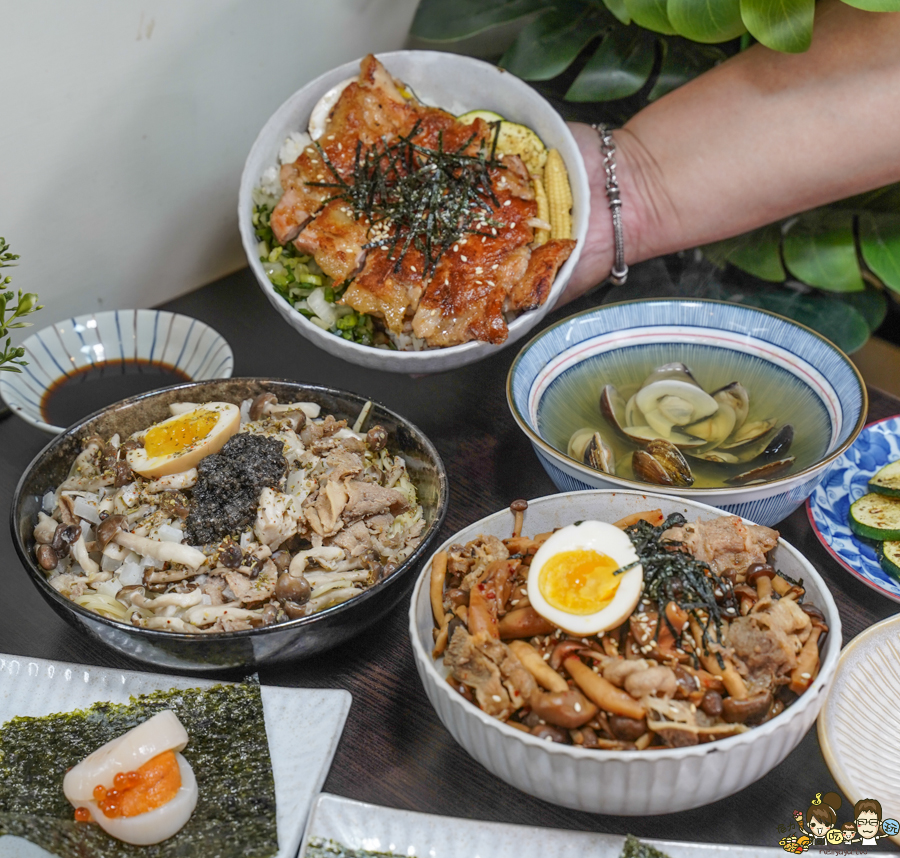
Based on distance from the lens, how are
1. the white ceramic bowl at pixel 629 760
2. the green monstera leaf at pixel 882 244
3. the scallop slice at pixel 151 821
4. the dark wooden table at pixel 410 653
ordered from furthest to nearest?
the green monstera leaf at pixel 882 244 → the dark wooden table at pixel 410 653 → the scallop slice at pixel 151 821 → the white ceramic bowl at pixel 629 760

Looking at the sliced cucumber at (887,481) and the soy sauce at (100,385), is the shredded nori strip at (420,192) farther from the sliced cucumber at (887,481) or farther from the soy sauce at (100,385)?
the sliced cucumber at (887,481)

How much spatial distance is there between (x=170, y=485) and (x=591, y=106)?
6.85 feet

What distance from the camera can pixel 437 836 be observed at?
1190 millimetres

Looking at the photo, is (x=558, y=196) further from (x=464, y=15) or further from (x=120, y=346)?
(x=120, y=346)

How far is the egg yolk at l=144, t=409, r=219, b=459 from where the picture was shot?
1.65 meters

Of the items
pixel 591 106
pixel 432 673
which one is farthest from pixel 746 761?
pixel 591 106

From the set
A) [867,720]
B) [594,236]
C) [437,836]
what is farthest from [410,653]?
[594,236]

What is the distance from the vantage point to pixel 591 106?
2914 mm

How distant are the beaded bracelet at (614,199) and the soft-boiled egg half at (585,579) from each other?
121cm

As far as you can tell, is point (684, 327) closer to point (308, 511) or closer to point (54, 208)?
point (308, 511)

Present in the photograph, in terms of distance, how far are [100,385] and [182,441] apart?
0.59 meters

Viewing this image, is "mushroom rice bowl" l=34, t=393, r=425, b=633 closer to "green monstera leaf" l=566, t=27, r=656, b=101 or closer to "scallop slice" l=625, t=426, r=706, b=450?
"scallop slice" l=625, t=426, r=706, b=450

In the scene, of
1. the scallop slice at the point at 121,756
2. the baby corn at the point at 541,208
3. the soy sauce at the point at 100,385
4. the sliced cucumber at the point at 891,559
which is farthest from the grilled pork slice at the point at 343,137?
the sliced cucumber at the point at 891,559

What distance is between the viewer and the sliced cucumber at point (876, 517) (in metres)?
1.57
